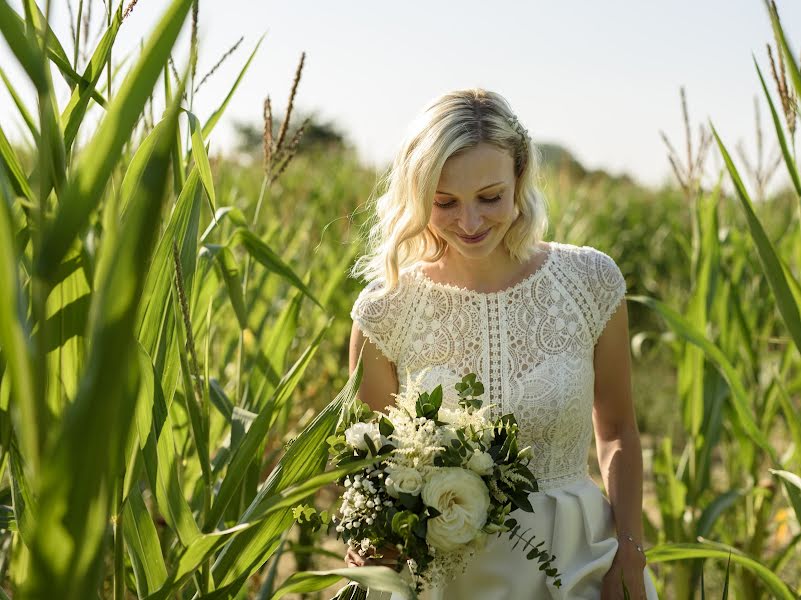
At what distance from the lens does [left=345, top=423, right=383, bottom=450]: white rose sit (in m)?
1.36

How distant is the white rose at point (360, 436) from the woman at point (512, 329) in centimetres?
33

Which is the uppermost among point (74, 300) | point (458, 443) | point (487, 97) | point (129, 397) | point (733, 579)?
point (487, 97)

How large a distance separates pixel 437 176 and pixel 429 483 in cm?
68

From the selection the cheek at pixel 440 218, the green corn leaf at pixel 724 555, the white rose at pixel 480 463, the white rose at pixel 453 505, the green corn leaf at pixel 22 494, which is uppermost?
the cheek at pixel 440 218

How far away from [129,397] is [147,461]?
0.32 metres

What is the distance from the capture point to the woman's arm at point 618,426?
183 centimetres

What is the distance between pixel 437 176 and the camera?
5.75ft

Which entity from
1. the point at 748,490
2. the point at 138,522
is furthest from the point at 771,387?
the point at 138,522

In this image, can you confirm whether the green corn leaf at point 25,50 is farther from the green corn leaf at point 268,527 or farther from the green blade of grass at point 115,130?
the green corn leaf at point 268,527

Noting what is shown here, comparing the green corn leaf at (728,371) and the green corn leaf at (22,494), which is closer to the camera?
the green corn leaf at (22,494)

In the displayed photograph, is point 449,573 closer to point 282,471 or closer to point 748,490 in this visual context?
point 282,471

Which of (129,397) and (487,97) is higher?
(487,97)

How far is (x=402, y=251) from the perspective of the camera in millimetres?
2018

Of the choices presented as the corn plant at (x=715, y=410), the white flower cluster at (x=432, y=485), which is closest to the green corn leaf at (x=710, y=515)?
the corn plant at (x=715, y=410)
